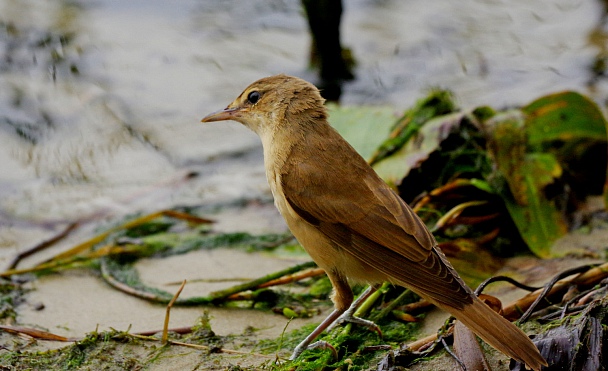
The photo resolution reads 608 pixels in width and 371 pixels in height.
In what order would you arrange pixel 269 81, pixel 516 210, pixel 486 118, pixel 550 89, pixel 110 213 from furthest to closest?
pixel 550 89 < pixel 110 213 < pixel 486 118 < pixel 516 210 < pixel 269 81

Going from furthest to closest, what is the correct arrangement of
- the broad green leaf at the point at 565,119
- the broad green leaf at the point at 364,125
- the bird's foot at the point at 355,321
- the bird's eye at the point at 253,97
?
the broad green leaf at the point at 364,125 → the broad green leaf at the point at 565,119 → the bird's eye at the point at 253,97 → the bird's foot at the point at 355,321

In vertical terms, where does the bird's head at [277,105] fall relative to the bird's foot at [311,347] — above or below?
above

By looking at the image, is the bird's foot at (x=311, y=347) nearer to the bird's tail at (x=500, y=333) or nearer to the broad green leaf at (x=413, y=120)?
the bird's tail at (x=500, y=333)

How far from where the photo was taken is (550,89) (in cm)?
851

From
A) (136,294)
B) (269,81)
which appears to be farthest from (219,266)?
(269,81)

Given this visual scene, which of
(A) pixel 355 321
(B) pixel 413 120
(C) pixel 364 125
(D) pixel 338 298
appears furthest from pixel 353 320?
(C) pixel 364 125

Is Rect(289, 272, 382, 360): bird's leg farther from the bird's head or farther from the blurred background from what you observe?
the blurred background

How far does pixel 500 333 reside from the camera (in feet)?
10.6

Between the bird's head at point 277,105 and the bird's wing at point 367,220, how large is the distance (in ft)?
1.14

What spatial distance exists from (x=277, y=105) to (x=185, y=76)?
15.8 feet

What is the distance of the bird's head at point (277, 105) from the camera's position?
14.7 ft

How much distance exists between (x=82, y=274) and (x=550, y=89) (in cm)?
552

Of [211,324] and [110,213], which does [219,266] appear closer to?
[211,324]

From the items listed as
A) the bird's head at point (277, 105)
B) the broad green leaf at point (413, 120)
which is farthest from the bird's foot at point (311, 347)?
the broad green leaf at point (413, 120)
